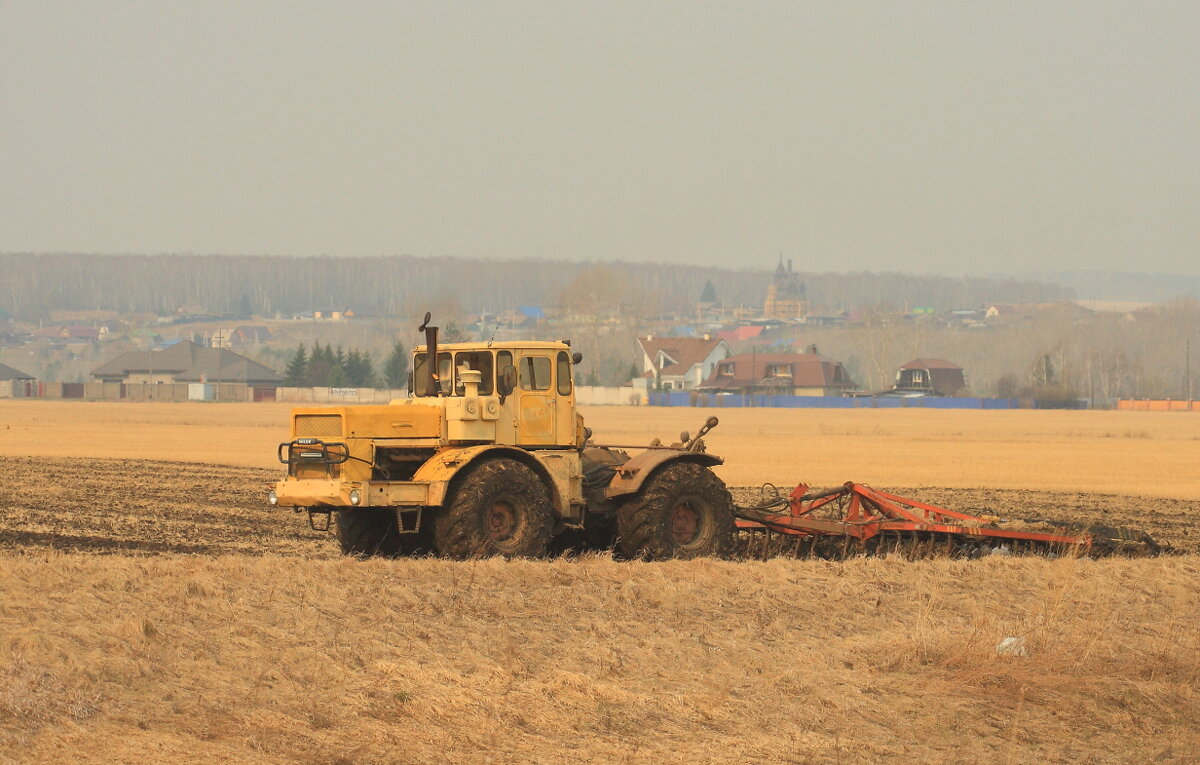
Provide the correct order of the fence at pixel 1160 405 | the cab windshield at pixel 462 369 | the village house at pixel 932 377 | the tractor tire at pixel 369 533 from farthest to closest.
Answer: the village house at pixel 932 377 < the fence at pixel 1160 405 < the tractor tire at pixel 369 533 < the cab windshield at pixel 462 369

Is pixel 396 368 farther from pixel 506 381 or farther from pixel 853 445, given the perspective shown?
pixel 506 381

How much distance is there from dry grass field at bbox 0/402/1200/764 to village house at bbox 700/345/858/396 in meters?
152

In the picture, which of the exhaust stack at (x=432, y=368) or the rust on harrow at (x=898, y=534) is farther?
the rust on harrow at (x=898, y=534)

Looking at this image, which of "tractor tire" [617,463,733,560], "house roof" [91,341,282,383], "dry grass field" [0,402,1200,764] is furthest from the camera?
"house roof" [91,341,282,383]

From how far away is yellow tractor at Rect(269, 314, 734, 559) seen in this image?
18.2 m

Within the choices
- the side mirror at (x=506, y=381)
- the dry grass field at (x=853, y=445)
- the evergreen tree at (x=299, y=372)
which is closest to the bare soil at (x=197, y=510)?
the side mirror at (x=506, y=381)

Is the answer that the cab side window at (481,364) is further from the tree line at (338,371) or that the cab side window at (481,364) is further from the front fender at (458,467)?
the tree line at (338,371)

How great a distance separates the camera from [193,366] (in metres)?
184

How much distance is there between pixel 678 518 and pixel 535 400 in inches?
97.4

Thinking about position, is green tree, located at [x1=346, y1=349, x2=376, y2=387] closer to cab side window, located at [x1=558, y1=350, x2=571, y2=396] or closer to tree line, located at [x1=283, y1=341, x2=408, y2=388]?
tree line, located at [x1=283, y1=341, x2=408, y2=388]

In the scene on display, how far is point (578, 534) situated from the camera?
68.3ft

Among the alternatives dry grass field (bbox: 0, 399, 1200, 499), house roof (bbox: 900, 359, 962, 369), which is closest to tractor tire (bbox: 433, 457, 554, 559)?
dry grass field (bbox: 0, 399, 1200, 499)

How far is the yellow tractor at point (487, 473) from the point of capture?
1822cm

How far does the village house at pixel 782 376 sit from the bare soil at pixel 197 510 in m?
136
